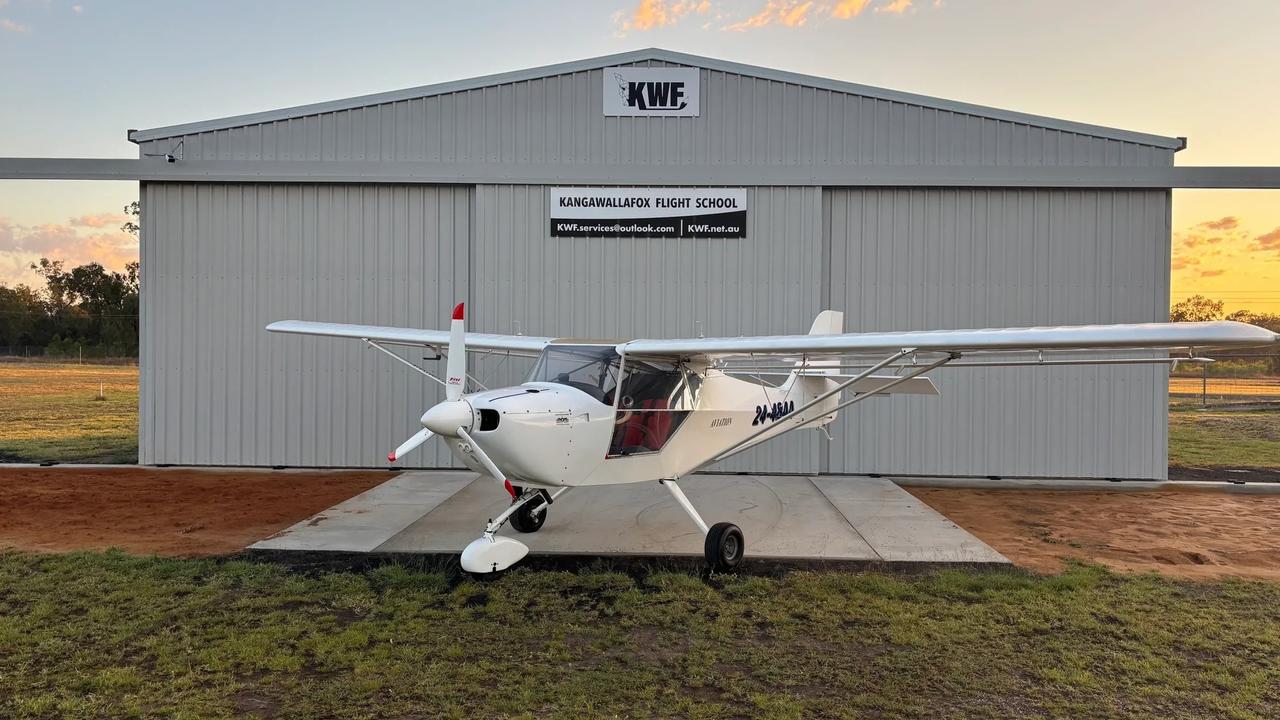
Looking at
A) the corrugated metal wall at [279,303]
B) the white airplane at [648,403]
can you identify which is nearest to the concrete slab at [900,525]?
the white airplane at [648,403]

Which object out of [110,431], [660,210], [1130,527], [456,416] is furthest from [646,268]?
[110,431]

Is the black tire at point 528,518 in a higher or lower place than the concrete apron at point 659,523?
higher

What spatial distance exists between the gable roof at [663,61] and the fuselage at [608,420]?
6223 mm

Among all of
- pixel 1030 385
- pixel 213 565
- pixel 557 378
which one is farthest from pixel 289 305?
pixel 1030 385

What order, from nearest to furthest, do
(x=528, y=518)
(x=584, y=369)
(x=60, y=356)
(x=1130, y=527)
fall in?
1. (x=584, y=369)
2. (x=528, y=518)
3. (x=1130, y=527)
4. (x=60, y=356)

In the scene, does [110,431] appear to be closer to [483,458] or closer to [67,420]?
[67,420]

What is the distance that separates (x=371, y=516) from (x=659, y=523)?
138 inches

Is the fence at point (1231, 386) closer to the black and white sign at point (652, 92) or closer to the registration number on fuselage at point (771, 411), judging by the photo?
the black and white sign at point (652, 92)

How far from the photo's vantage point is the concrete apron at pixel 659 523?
719cm

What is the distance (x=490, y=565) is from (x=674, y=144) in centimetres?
815

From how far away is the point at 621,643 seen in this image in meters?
4.91

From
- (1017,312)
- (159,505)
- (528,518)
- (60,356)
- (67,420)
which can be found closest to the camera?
(528,518)

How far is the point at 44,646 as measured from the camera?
471 cm

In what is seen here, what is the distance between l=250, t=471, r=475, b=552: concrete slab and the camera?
24.1 feet
